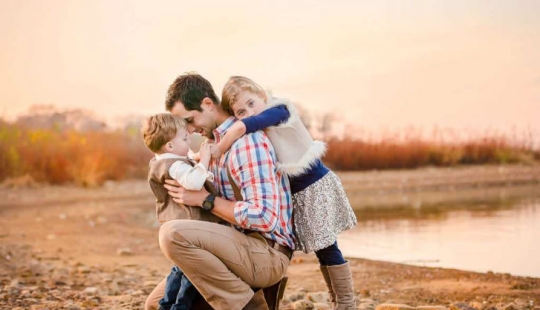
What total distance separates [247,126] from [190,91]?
1.45 ft

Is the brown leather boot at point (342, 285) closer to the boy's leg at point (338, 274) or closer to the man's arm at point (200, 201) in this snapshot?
the boy's leg at point (338, 274)

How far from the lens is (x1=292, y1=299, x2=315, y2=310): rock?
5680 mm

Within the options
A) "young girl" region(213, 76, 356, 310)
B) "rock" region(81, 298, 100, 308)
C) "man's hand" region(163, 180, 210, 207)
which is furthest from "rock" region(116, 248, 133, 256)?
"man's hand" region(163, 180, 210, 207)

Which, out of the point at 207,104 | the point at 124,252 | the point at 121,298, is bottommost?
the point at 124,252

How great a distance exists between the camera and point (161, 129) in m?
4.21

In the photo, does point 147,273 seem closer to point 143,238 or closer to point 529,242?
point 143,238

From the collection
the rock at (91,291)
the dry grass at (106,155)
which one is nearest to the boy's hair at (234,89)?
the rock at (91,291)

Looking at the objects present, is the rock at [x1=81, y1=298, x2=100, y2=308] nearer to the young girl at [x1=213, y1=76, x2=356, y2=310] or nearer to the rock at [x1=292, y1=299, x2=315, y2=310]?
the rock at [x1=292, y1=299, x2=315, y2=310]

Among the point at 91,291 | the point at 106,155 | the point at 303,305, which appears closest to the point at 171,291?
the point at 303,305

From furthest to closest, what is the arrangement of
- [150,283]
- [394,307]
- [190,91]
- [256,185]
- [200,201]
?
[150,283] < [394,307] < [190,91] < [200,201] < [256,185]

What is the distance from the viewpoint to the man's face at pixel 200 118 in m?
4.37

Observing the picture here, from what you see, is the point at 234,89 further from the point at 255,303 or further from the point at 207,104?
the point at 255,303

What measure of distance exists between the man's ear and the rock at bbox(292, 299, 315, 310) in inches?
78.4

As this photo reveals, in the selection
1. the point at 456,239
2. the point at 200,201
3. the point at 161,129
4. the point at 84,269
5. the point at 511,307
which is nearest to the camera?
the point at 200,201
